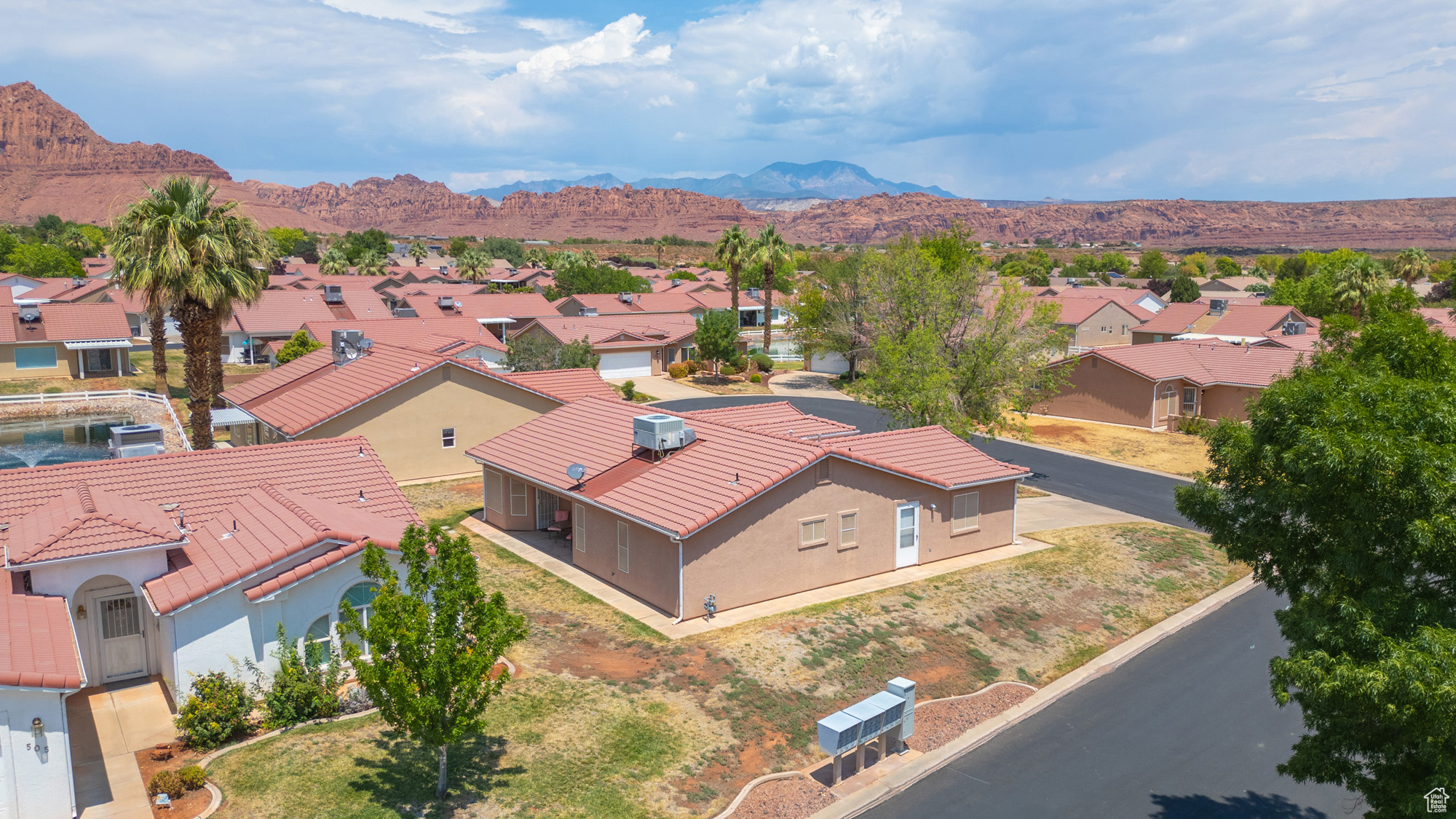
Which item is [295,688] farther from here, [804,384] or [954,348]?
[804,384]

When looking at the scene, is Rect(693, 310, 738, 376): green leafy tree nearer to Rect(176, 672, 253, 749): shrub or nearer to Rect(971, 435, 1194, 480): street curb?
Rect(971, 435, 1194, 480): street curb

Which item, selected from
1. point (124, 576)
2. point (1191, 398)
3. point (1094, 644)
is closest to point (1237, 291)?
point (1191, 398)

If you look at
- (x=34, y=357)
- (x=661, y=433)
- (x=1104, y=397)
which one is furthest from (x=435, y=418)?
(x=34, y=357)

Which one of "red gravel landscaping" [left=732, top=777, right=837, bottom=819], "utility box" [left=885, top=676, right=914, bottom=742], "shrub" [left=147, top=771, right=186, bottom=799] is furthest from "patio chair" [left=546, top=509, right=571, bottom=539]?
"shrub" [left=147, top=771, right=186, bottom=799]

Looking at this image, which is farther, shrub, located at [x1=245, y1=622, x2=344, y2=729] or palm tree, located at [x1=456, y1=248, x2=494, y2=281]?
palm tree, located at [x1=456, y1=248, x2=494, y2=281]

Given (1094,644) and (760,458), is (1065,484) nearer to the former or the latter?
(1094,644)

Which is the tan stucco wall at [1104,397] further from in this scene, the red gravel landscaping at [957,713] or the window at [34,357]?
the window at [34,357]
